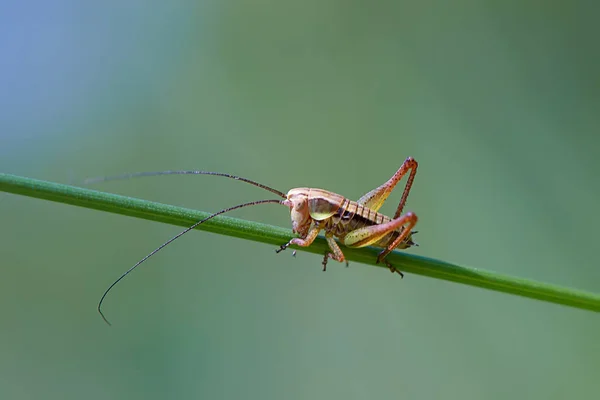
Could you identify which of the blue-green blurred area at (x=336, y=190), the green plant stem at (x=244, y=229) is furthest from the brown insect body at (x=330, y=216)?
the blue-green blurred area at (x=336, y=190)

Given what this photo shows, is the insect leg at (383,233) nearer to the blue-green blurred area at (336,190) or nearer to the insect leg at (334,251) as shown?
the insect leg at (334,251)

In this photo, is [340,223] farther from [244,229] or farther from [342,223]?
[244,229]

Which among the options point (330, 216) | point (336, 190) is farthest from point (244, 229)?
point (336, 190)

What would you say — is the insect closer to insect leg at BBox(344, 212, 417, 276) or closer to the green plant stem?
insect leg at BBox(344, 212, 417, 276)

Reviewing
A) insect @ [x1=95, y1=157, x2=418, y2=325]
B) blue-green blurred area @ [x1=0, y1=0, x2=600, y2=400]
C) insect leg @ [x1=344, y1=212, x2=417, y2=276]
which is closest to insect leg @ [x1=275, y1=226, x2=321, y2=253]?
insect @ [x1=95, y1=157, x2=418, y2=325]

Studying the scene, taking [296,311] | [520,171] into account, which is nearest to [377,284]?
[296,311]
